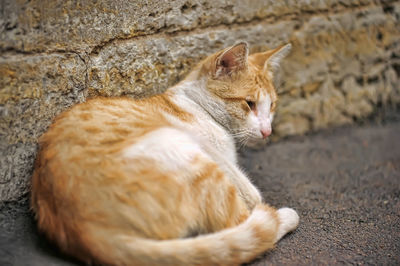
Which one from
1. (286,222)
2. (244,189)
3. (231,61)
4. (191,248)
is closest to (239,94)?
(231,61)

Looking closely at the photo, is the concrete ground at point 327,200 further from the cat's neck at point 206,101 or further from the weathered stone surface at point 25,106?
the cat's neck at point 206,101

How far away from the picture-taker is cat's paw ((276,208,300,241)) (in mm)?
2211

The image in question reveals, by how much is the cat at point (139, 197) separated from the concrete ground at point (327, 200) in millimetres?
173

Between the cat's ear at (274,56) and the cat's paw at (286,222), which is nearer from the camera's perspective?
the cat's paw at (286,222)

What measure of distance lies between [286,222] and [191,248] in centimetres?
78

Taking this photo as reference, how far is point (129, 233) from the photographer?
1688 mm

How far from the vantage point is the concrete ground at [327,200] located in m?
2.04

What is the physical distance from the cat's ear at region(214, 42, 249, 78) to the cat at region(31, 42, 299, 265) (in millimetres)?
497

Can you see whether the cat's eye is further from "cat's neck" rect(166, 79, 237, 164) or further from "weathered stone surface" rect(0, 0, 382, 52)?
"weathered stone surface" rect(0, 0, 382, 52)

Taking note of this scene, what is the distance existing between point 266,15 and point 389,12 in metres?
1.53

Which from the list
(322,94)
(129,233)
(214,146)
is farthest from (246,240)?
(322,94)

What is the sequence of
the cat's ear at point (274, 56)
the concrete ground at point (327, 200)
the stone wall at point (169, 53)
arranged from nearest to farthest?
the concrete ground at point (327, 200) < the stone wall at point (169, 53) < the cat's ear at point (274, 56)

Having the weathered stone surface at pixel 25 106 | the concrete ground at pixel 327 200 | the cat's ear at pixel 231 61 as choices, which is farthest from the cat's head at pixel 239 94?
the weathered stone surface at pixel 25 106

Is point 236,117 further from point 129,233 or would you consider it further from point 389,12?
point 389,12
